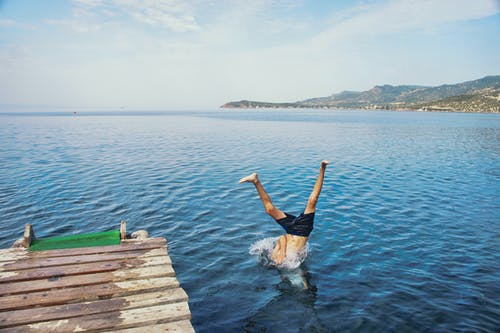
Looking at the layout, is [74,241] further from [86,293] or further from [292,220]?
[292,220]

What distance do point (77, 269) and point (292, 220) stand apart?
269 inches

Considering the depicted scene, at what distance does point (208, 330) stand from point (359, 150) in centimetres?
4008

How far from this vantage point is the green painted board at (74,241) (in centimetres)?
Result: 942

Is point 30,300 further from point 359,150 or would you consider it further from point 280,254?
point 359,150

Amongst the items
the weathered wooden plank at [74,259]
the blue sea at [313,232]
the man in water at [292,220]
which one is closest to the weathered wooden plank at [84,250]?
the weathered wooden plank at [74,259]

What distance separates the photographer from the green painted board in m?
9.42

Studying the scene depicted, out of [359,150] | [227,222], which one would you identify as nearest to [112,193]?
[227,222]

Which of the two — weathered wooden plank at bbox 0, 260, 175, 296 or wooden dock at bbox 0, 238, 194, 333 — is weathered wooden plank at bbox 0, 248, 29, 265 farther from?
weathered wooden plank at bbox 0, 260, 175, 296

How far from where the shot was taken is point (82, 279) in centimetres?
758

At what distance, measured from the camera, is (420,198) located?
21594 mm

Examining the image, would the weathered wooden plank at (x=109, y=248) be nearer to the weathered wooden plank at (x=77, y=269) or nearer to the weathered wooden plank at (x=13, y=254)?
the weathered wooden plank at (x=13, y=254)

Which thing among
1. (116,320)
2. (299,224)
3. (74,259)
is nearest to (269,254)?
(299,224)

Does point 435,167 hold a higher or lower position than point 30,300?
lower

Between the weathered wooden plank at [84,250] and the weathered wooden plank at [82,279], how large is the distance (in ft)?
4.49
